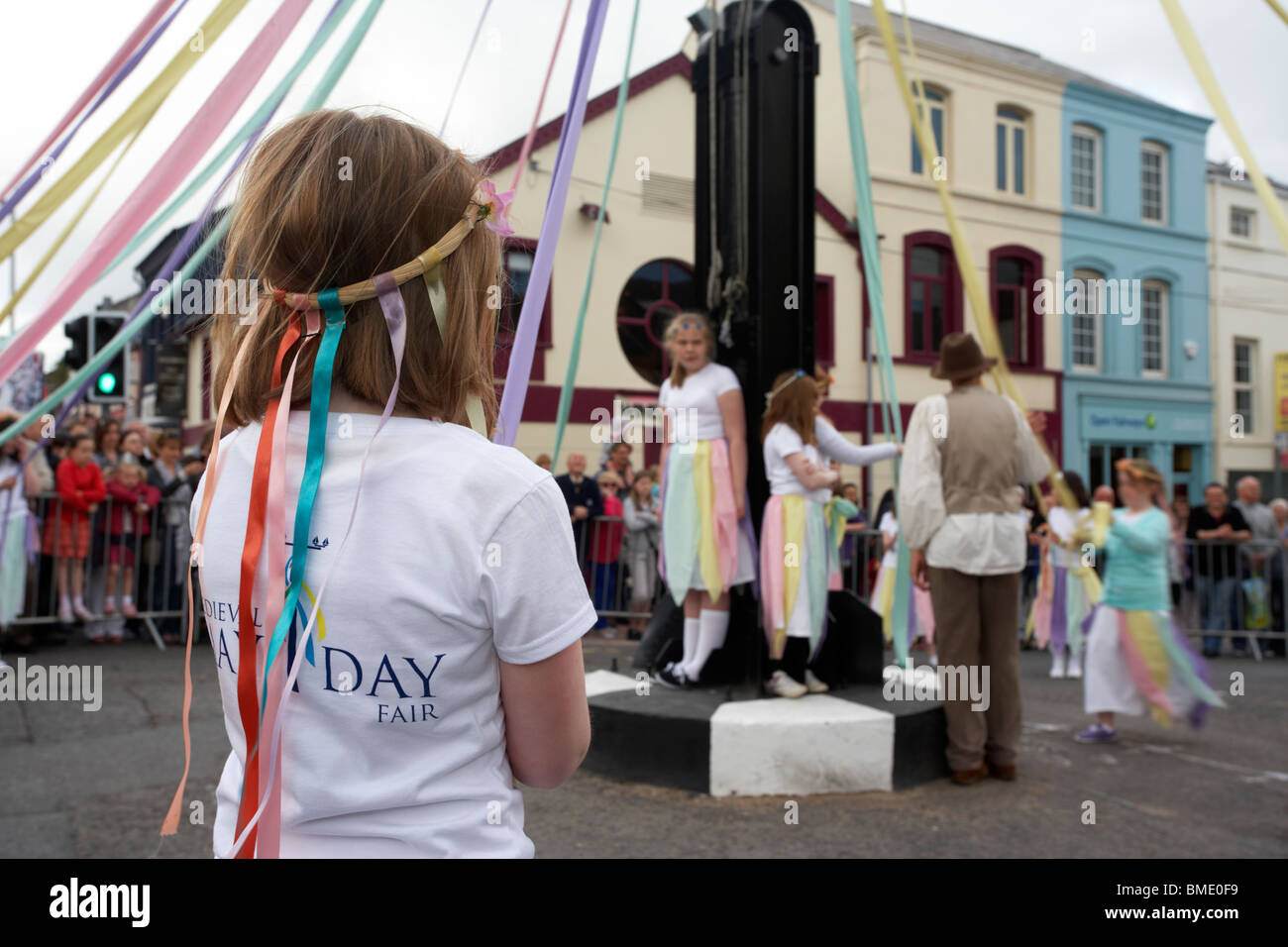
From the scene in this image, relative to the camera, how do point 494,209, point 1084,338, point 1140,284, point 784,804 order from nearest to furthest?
1. point 494,209
2. point 784,804
3. point 1140,284
4. point 1084,338

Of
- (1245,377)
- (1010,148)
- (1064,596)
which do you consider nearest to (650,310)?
(1010,148)

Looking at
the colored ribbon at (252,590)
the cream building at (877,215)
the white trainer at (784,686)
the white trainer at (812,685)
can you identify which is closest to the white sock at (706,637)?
the white trainer at (784,686)

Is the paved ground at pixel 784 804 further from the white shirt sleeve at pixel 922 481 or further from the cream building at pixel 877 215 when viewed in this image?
the cream building at pixel 877 215

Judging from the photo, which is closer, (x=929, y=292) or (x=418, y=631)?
(x=418, y=631)

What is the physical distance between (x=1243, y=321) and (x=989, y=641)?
23.4 metres

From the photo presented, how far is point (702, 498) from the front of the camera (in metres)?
4.96

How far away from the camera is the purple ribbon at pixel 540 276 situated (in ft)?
6.33

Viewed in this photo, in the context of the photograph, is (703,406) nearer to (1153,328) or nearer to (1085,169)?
(1085,169)

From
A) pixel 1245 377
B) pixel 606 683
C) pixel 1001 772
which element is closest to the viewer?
pixel 1001 772

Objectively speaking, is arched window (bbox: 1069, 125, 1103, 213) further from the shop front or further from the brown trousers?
the brown trousers

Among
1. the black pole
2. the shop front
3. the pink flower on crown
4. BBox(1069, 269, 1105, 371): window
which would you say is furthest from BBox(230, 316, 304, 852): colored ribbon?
BBox(1069, 269, 1105, 371): window
